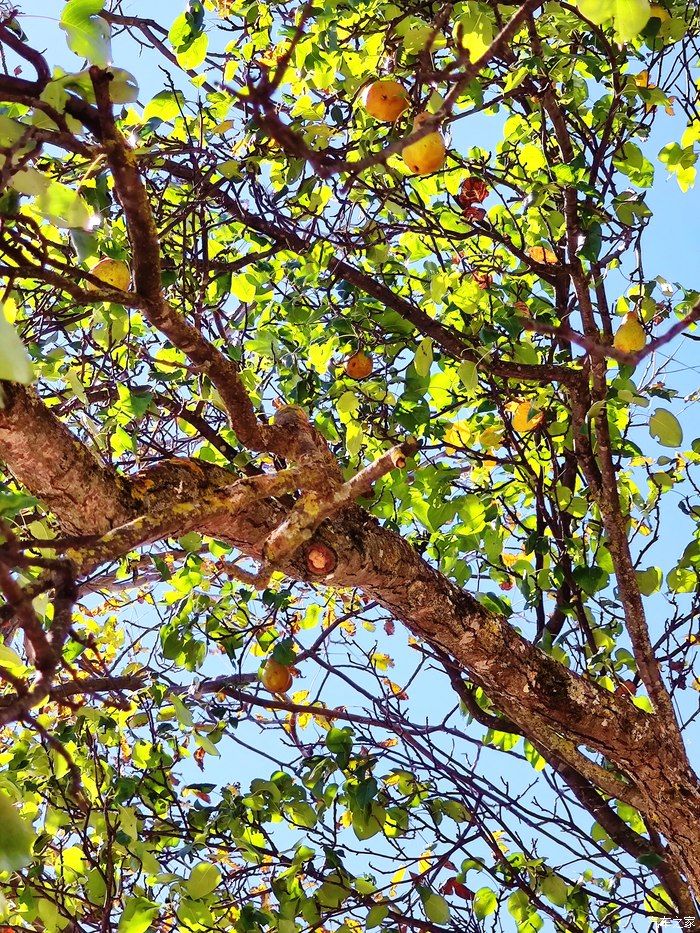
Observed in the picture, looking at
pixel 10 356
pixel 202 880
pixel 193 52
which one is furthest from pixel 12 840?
pixel 193 52

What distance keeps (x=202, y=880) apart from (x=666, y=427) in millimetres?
1595

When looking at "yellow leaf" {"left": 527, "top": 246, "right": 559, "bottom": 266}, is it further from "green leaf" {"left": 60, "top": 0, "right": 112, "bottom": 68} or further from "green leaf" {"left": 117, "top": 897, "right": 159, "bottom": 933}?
"green leaf" {"left": 117, "top": 897, "right": 159, "bottom": 933}

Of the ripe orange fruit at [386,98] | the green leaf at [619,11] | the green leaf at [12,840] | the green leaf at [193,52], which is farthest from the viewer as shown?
the green leaf at [193,52]

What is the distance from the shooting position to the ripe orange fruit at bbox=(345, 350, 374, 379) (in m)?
2.96

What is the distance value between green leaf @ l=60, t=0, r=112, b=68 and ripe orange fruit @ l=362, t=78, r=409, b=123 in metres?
1.04

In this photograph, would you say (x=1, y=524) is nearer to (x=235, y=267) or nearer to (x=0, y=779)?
(x=0, y=779)

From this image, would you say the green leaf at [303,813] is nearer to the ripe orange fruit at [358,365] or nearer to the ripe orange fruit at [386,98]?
the ripe orange fruit at [358,365]

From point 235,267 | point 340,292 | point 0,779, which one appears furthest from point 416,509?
point 0,779

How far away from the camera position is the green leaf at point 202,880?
2260mm

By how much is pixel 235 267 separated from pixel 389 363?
0.61 metres

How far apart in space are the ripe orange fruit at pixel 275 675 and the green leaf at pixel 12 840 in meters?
1.49

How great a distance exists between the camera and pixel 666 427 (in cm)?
218

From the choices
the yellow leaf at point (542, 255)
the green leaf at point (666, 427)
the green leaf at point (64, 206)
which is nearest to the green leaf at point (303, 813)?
the green leaf at point (666, 427)

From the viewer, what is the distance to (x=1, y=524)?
890mm
